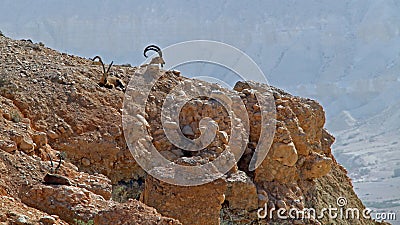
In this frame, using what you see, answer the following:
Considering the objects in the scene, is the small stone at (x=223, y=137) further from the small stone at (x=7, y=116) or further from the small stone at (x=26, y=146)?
the small stone at (x=7, y=116)

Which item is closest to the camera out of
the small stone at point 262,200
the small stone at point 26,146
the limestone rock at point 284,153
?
the small stone at point 26,146

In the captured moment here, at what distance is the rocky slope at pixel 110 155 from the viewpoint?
6.83 meters

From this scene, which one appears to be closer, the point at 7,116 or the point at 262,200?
the point at 7,116

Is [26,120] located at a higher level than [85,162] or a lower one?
higher

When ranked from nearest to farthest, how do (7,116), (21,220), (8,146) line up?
(21,220) → (8,146) → (7,116)

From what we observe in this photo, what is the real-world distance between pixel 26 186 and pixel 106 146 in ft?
9.56

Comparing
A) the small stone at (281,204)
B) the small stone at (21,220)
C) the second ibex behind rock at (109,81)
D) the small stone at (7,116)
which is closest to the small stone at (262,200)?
the small stone at (281,204)

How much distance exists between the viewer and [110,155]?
9.85m

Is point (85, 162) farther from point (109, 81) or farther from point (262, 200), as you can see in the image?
point (262, 200)

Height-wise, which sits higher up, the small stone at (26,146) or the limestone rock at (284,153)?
the limestone rock at (284,153)

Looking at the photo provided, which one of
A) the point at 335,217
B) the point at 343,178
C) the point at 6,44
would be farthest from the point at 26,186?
the point at 343,178

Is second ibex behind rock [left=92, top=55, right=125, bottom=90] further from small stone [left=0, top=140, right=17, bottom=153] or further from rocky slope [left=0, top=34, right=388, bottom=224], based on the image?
small stone [left=0, top=140, right=17, bottom=153]

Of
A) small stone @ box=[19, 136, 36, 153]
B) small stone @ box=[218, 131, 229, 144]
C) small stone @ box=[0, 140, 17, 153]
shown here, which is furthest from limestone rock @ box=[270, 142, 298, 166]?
small stone @ box=[0, 140, 17, 153]

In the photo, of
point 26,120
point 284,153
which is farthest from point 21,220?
point 284,153
